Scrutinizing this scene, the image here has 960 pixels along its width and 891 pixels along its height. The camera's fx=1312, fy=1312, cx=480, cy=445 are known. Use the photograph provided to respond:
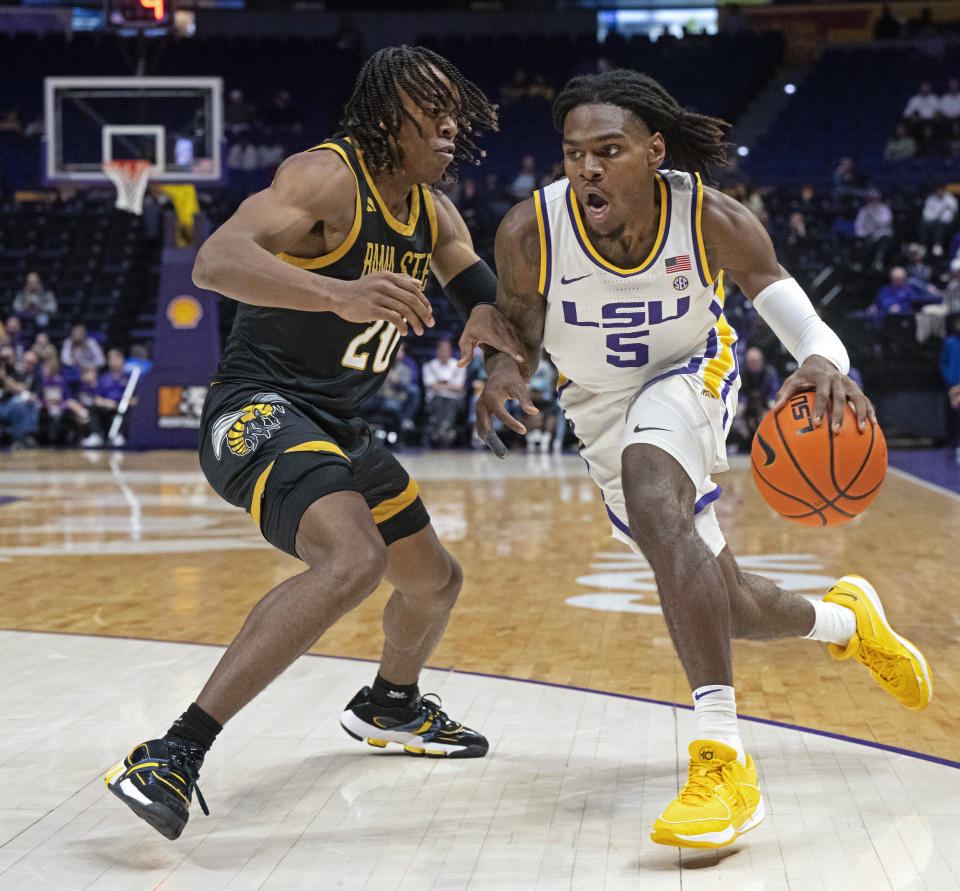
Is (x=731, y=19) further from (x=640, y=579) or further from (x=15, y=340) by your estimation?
(x=640, y=579)

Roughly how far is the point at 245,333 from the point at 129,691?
141 cm

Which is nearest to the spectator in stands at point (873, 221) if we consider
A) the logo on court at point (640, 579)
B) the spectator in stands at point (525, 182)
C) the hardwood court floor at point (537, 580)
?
the spectator in stands at point (525, 182)

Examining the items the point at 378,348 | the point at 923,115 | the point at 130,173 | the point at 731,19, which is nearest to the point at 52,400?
the point at 130,173

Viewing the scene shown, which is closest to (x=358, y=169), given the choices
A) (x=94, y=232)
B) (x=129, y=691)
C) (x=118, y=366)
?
(x=129, y=691)

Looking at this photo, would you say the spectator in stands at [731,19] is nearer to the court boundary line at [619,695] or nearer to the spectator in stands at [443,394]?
the spectator in stands at [443,394]

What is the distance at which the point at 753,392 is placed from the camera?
14.0 metres

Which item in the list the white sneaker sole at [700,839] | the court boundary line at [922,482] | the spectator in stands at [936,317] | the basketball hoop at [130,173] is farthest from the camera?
the basketball hoop at [130,173]

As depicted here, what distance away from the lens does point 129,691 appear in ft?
13.5

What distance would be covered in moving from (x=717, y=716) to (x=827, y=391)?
30.0 inches

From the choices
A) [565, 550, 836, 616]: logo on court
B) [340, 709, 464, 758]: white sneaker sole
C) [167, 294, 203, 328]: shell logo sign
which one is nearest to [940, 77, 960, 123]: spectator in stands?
[167, 294, 203, 328]: shell logo sign

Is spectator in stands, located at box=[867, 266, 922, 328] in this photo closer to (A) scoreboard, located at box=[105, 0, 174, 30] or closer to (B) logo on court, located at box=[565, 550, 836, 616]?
(A) scoreboard, located at box=[105, 0, 174, 30]

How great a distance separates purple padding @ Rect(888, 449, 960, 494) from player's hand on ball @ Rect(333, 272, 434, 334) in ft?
29.2

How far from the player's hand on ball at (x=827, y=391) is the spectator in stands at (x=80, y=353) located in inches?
556

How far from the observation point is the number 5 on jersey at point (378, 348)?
3330mm
